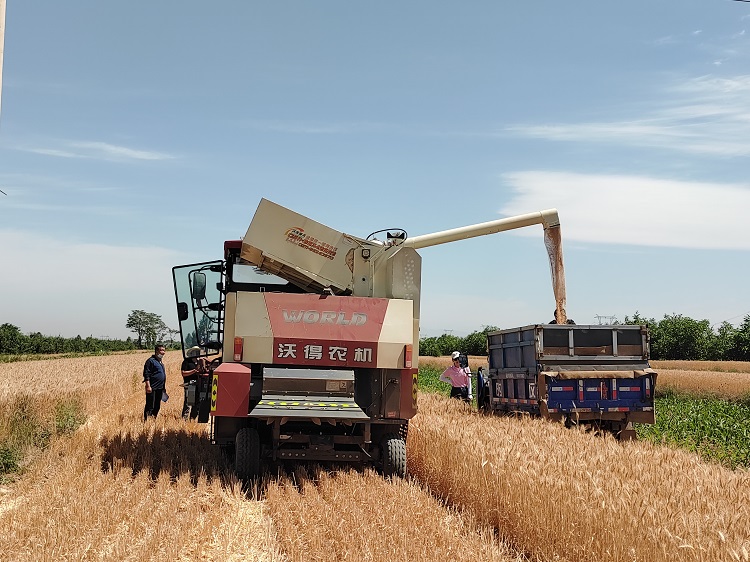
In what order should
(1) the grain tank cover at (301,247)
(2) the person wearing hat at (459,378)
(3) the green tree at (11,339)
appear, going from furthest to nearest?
(3) the green tree at (11,339)
(2) the person wearing hat at (459,378)
(1) the grain tank cover at (301,247)

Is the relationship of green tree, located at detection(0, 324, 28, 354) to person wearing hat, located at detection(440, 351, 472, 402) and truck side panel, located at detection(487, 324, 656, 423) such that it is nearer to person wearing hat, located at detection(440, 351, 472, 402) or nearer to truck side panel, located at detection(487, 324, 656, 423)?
person wearing hat, located at detection(440, 351, 472, 402)

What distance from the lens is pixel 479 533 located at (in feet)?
20.7

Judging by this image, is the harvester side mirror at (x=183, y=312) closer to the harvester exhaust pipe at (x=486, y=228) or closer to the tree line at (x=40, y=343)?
the harvester exhaust pipe at (x=486, y=228)

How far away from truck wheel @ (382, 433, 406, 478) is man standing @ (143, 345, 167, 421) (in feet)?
21.9

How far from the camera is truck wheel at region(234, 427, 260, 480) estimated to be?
27.4 ft

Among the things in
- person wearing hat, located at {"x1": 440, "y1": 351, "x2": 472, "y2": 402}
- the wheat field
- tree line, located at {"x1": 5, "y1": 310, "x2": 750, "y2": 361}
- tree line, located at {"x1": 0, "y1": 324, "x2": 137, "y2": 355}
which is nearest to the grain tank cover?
the wheat field

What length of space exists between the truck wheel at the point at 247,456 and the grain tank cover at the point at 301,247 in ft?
6.91

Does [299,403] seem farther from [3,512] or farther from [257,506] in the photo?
[3,512]

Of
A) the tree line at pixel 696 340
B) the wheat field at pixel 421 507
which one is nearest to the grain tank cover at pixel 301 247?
the wheat field at pixel 421 507

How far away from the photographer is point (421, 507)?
22.0ft

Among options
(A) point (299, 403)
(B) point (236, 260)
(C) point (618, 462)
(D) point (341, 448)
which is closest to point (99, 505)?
(A) point (299, 403)

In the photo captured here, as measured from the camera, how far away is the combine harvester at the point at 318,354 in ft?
27.0

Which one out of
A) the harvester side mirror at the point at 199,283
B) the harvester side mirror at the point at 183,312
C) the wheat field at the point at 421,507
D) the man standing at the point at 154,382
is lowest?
the wheat field at the point at 421,507

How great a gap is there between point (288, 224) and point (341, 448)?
2869 mm
